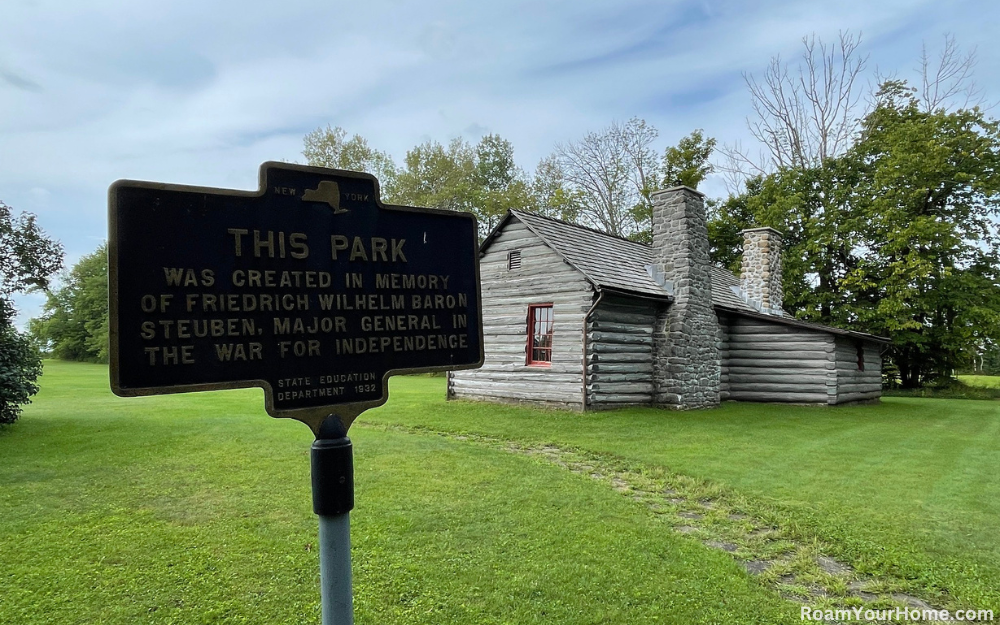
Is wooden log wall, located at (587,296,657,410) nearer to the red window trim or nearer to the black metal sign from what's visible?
the red window trim

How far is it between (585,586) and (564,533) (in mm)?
1048

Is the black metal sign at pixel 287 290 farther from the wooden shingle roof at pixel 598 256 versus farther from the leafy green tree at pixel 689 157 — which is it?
the leafy green tree at pixel 689 157

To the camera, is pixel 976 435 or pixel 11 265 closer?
pixel 11 265

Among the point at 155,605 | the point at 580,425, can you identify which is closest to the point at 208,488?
the point at 155,605

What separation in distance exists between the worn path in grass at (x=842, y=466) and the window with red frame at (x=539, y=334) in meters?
1.78

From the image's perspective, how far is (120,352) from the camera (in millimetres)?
2508

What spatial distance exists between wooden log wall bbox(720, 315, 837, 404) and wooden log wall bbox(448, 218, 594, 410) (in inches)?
251

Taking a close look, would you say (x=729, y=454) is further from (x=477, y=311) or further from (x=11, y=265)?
(x=11, y=265)

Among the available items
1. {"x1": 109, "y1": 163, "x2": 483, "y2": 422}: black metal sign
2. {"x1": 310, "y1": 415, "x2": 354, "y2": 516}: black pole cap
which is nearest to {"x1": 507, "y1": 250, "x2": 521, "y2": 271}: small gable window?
{"x1": 109, "y1": 163, "x2": 483, "y2": 422}: black metal sign

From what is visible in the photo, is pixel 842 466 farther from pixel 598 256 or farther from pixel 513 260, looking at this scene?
pixel 513 260

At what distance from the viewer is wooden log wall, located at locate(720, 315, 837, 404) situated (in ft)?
55.4

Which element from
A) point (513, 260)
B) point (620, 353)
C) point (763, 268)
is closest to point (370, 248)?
point (620, 353)

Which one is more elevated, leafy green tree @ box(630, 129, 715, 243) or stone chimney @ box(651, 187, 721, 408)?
leafy green tree @ box(630, 129, 715, 243)

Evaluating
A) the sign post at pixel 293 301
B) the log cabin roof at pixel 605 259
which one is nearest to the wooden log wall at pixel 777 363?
the log cabin roof at pixel 605 259
